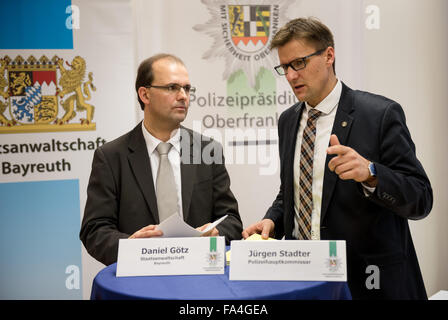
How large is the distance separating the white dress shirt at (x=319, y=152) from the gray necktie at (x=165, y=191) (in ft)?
2.38

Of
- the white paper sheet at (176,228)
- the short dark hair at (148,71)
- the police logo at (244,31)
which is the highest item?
the police logo at (244,31)

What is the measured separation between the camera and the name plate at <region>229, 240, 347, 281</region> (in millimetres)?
1726

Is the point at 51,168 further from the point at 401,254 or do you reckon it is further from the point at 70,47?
the point at 401,254

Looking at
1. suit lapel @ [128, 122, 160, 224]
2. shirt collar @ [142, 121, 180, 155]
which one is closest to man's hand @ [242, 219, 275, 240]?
suit lapel @ [128, 122, 160, 224]

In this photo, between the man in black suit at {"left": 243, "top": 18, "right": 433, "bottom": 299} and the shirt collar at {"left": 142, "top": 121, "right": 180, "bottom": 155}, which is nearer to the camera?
the man in black suit at {"left": 243, "top": 18, "right": 433, "bottom": 299}

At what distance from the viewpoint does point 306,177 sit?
2289mm

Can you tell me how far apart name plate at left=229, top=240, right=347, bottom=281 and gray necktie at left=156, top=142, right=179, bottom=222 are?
944 mm

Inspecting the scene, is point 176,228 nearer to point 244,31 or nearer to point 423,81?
point 244,31

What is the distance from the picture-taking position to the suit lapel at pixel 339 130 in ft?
7.07

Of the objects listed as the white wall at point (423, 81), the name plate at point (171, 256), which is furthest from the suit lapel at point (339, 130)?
the white wall at point (423, 81)

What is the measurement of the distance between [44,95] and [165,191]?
1.61 metres

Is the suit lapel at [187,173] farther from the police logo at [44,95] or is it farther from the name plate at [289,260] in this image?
the police logo at [44,95]

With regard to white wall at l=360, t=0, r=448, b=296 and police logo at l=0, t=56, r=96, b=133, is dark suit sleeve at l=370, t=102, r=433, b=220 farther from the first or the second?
police logo at l=0, t=56, r=96, b=133

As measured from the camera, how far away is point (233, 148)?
12.5ft
